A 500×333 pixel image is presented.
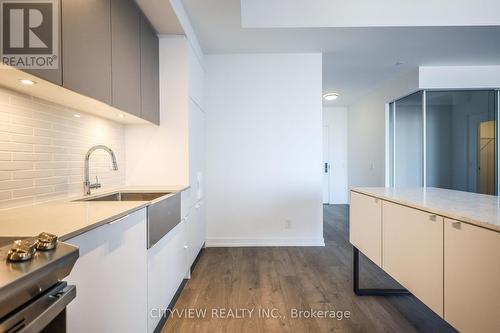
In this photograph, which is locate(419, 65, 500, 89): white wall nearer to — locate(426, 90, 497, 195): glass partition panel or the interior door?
locate(426, 90, 497, 195): glass partition panel

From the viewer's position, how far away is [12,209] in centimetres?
131

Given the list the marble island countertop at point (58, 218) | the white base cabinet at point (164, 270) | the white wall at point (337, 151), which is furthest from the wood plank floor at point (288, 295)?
the white wall at point (337, 151)

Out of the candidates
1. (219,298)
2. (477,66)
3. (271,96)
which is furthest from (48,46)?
(477,66)

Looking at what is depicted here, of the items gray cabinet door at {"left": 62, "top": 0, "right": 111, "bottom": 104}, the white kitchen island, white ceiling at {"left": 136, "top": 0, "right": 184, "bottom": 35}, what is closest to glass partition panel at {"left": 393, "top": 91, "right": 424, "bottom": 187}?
the white kitchen island

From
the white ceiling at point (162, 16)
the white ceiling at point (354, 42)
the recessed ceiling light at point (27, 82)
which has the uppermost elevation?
the white ceiling at point (354, 42)

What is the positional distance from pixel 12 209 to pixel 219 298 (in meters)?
1.51

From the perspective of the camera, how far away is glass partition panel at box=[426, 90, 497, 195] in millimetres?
3855

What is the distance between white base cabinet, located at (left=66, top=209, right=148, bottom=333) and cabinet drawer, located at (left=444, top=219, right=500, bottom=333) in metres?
1.51

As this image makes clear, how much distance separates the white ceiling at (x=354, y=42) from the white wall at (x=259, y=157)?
39cm

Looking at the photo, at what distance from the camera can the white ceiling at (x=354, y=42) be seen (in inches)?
103

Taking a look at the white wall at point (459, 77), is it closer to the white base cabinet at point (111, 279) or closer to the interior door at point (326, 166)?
the interior door at point (326, 166)

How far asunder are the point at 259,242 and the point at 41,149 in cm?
255

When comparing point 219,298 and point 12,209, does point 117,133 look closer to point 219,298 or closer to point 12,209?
point 12,209

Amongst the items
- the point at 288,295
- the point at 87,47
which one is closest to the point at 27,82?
the point at 87,47
